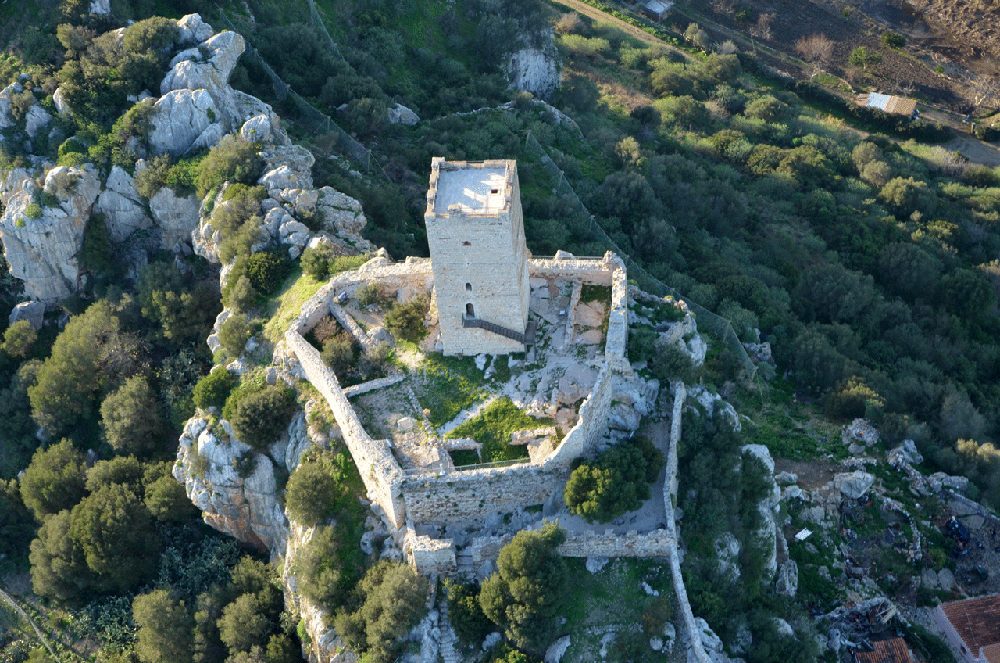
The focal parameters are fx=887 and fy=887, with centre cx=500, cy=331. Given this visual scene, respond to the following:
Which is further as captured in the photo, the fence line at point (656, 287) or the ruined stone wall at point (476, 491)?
the fence line at point (656, 287)

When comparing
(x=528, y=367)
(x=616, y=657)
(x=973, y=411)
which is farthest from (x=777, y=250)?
(x=616, y=657)

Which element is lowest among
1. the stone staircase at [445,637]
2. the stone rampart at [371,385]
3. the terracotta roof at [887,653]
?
the terracotta roof at [887,653]

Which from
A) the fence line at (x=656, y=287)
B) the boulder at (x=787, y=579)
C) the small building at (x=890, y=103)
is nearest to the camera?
the boulder at (x=787, y=579)

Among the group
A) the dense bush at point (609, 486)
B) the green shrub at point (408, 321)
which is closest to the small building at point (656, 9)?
the green shrub at point (408, 321)

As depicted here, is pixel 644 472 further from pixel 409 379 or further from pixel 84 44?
pixel 84 44

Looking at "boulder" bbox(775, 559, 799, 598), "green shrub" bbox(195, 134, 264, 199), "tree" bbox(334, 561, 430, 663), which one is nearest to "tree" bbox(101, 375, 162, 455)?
"green shrub" bbox(195, 134, 264, 199)

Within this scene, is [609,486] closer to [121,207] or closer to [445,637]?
[445,637]

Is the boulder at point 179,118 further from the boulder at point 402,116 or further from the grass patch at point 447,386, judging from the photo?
the grass patch at point 447,386
